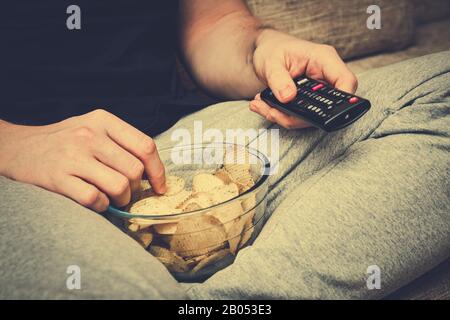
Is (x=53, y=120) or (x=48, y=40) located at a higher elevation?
(x=48, y=40)

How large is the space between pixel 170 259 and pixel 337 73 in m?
0.31

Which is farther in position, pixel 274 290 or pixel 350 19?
pixel 350 19

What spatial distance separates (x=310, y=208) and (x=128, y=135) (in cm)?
21

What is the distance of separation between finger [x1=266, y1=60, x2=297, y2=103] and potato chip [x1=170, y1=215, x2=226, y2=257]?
0.18 meters

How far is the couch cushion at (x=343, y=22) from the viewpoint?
102 cm

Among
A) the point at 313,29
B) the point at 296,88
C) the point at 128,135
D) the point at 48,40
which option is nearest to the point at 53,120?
the point at 48,40

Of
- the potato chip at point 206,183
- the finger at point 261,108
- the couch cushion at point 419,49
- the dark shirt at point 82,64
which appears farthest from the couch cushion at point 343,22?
the potato chip at point 206,183

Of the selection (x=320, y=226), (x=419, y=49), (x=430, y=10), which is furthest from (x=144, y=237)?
(x=430, y=10)

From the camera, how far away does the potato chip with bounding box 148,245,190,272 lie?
0.44m

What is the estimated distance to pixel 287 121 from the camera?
0.55 metres

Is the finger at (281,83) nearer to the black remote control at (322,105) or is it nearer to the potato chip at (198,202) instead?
the black remote control at (322,105)

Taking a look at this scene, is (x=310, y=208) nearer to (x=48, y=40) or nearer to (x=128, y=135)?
(x=128, y=135)

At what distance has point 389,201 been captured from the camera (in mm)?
469

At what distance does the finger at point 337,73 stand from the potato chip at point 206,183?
0.19 metres
